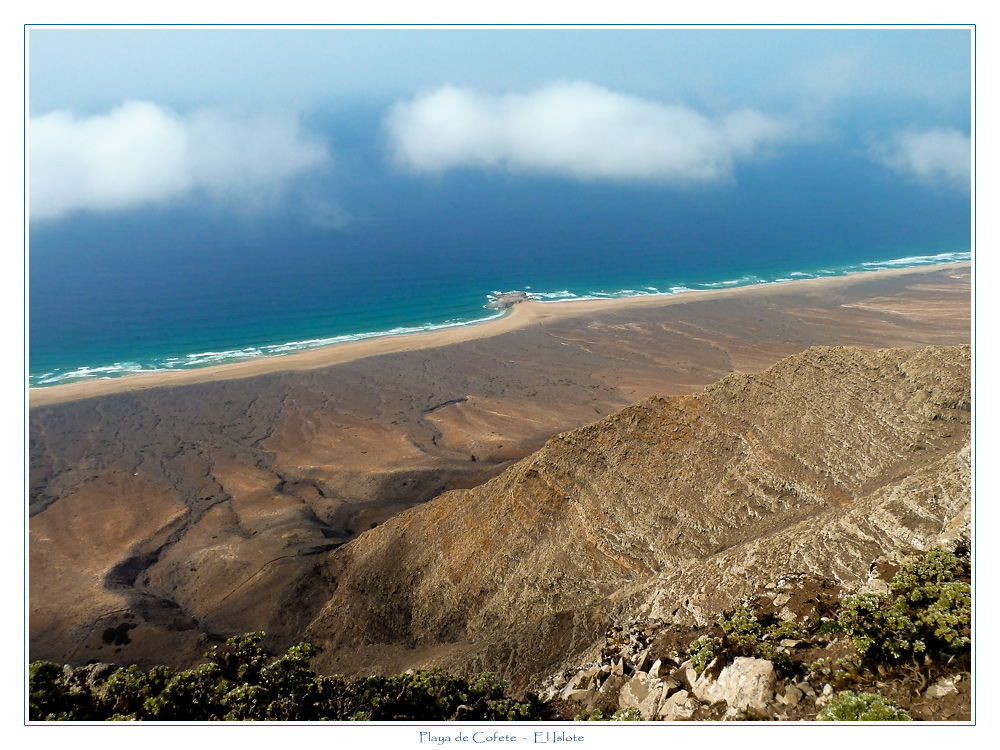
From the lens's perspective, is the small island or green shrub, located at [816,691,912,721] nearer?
green shrub, located at [816,691,912,721]

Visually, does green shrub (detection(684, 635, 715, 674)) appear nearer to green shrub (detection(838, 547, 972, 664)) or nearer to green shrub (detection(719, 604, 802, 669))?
green shrub (detection(719, 604, 802, 669))

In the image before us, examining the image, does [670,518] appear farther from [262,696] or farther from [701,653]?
[262,696]

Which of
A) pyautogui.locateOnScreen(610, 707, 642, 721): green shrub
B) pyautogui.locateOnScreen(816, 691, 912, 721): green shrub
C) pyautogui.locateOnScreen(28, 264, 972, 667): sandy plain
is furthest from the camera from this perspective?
pyautogui.locateOnScreen(28, 264, 972, 667): sandy plain

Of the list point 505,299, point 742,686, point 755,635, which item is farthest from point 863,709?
point 505,299

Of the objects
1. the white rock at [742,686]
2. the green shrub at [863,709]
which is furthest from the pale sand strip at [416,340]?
the green shrub at [863,709]

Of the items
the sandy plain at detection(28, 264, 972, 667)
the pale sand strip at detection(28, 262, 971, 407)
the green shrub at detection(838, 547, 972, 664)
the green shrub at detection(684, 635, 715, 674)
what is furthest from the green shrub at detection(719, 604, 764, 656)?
the pale sand strip at detection(28, 262, 971, 407)
